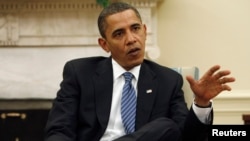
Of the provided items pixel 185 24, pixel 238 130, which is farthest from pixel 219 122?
pixel 238 130

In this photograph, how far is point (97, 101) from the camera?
1.68 meters

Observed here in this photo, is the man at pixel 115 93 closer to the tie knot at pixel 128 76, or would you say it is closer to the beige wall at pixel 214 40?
the tie knot at pixel 128 76

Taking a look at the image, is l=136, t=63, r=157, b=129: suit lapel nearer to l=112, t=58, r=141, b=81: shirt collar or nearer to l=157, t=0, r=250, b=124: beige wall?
l=112, t=58, r=141, b=81: shirt collar

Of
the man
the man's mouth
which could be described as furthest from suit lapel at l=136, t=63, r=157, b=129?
the man's mouth

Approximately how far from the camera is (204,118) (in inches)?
58.8

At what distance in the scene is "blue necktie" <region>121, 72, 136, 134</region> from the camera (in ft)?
5.38

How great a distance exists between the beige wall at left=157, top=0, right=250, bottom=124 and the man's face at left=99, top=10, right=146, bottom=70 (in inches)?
43.2

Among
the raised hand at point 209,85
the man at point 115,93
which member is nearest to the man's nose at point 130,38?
the man at point 115,93

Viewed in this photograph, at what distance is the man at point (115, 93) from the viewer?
1638 mm

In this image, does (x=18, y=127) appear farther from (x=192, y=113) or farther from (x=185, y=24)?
(x=192, y=113)

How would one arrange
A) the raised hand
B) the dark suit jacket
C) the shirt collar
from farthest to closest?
the shirt collar
the dark suit jacket
the raised hand

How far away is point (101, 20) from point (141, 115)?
0.44m

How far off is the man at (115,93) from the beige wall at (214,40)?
1.05 meters

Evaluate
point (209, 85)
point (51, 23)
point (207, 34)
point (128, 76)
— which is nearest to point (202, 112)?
point (209, 85)
